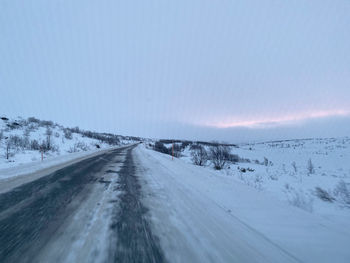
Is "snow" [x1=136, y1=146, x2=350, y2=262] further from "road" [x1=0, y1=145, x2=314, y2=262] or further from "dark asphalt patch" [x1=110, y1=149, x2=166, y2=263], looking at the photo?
"dark asphalt patch" [x1=110, y1=149, x2=166, y2=263]

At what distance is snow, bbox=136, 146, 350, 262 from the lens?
68.5 inches

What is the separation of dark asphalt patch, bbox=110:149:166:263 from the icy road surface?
0.01 m

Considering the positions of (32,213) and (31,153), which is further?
(31,153)

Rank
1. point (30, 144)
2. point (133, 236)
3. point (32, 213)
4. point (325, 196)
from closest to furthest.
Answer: point (133, 236)
point (32, 213)
point (325, 196)
point (30, 144)

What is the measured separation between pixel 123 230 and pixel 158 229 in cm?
57

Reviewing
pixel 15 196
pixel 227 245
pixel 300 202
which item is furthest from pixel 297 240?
pixel 15 196

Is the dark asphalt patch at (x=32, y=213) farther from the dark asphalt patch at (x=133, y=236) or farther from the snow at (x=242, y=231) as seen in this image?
the snow at (x=242, y=231)

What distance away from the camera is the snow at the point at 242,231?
5.71ft

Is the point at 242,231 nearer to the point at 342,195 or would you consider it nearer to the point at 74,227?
the point at 74,227

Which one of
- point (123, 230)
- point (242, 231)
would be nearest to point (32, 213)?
point (123, 230)

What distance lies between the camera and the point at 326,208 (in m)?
3.58

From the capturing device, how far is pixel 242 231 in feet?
7.30

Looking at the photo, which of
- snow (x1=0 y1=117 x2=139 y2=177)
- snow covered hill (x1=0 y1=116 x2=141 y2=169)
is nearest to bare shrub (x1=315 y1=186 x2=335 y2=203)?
snow (x1=0 y1=117 x2=139 y2=177)

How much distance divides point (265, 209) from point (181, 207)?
1.91 meters
